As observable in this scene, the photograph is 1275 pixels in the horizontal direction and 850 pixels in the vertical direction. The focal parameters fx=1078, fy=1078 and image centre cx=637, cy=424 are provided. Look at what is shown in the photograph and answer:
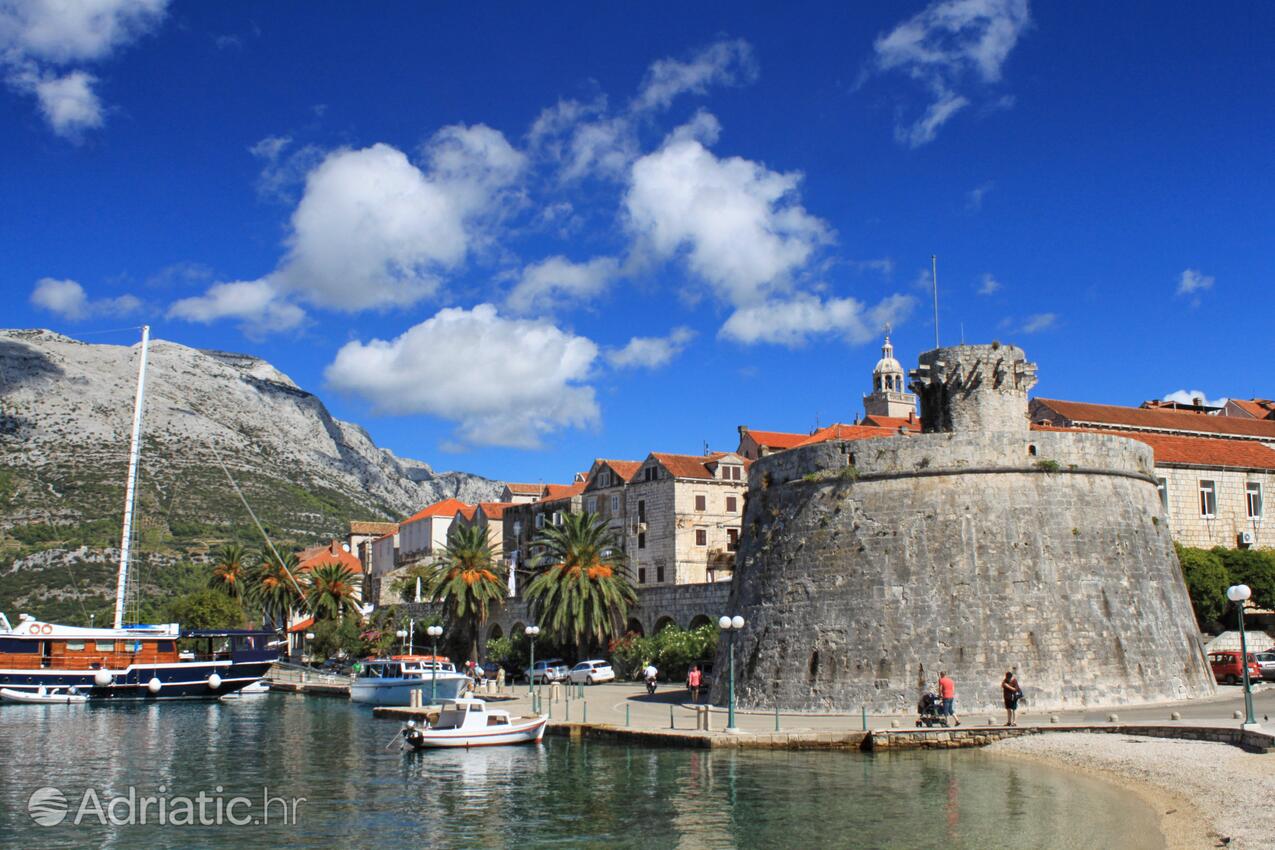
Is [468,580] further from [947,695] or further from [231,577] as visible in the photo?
[947,695]

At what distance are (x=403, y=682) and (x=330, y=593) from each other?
26922 millimetres

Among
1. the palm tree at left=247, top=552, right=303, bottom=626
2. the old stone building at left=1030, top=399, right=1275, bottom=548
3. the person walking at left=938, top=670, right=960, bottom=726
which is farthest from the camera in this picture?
the palm tree at left=247, top=552, right=303, bottom=626

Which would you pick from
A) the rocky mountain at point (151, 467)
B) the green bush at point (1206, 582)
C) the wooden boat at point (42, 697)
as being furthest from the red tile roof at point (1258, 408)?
the rocky mountain at point (151, 467)

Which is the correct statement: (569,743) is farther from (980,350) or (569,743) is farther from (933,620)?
(980,350)

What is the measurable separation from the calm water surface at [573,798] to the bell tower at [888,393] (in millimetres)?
66594

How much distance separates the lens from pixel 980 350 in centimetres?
3128

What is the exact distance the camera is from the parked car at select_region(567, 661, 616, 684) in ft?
161

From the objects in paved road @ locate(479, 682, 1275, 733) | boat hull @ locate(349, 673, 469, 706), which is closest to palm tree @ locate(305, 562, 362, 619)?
boat hull @ locate(349, 673, 469, 706)

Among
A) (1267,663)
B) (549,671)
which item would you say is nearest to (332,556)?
(549,671)

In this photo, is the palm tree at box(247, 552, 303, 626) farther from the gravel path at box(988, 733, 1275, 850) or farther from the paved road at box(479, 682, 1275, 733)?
the gravel path at box(988, 733, 1275, 850)

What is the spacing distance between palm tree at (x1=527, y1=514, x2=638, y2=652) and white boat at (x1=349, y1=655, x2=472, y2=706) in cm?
534

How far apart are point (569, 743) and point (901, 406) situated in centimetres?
6793

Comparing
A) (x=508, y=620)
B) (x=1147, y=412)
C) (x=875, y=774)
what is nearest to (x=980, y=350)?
(x=875, y=774)

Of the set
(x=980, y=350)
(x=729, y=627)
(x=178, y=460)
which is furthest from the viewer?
(x=178, y=460)
